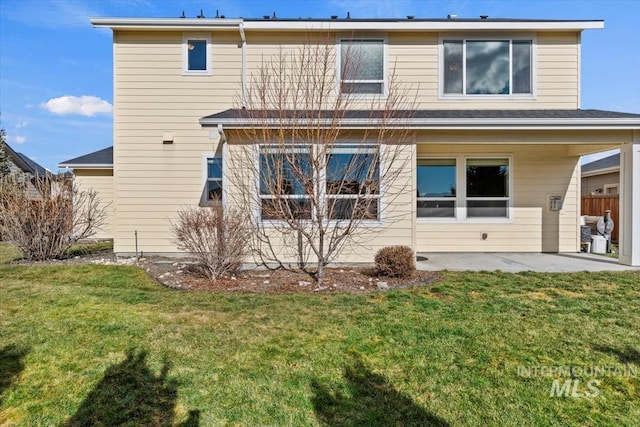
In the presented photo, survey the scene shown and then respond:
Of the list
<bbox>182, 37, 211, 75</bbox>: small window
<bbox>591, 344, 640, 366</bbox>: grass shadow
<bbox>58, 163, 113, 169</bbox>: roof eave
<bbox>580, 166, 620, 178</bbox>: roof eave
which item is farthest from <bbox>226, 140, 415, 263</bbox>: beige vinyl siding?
<bbox>580, 166, 620, 178</bbox>: roof eave

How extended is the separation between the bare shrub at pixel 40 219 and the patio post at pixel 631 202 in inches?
518

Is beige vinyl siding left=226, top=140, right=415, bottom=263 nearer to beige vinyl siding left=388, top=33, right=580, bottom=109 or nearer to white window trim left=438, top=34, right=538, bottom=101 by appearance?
beige vinyl siding left=388, top=33, right=580, bottom=109

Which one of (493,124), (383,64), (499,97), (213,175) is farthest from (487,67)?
(213,175)

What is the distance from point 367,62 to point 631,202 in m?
6.99

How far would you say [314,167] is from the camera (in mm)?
6238

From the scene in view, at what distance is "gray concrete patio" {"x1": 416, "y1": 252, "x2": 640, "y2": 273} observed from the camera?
7.50m

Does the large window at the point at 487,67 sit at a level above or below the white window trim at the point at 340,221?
above

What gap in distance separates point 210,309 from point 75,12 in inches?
479

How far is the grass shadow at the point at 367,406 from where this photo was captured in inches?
102

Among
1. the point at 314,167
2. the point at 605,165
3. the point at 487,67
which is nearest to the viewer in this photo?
the point at 314,167

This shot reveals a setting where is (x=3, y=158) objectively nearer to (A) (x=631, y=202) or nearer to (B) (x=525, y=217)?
(B) (x=525, y=217)

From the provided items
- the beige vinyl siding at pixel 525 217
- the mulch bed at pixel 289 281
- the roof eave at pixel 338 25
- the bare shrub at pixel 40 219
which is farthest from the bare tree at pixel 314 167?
the bare shrub at pixel 40 219

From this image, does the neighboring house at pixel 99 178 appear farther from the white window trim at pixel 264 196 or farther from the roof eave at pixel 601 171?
the roof eave at pixel 601 171

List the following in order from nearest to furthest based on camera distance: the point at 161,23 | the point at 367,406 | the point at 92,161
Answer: the point at 367,406, the point at 161,23, the point at 92,161
